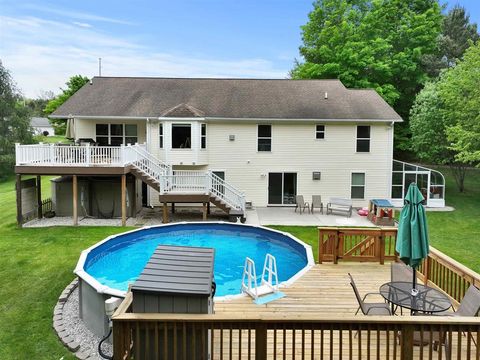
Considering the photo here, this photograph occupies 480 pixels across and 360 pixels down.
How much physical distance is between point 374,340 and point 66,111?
62.7 feet

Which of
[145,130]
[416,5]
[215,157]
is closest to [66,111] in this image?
[145,130]

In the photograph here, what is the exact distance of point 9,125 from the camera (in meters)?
35.3

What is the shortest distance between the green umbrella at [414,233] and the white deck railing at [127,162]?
1102 centimetres

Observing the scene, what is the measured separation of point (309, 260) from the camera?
9.70 m

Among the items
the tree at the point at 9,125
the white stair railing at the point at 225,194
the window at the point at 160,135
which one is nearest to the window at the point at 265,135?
the white stair railing at the point at 225,194

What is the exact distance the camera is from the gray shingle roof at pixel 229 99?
19.9 meters

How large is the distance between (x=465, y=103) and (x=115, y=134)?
65.1ft

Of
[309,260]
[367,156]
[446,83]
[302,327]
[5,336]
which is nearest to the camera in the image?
[302,327]

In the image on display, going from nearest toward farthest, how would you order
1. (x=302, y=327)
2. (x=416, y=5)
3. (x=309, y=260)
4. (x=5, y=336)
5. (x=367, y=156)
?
(x=302, y=327) → (x=5, y=336) → (x=309, y=260) → (x=367, y=156) → (x=416, y=5)

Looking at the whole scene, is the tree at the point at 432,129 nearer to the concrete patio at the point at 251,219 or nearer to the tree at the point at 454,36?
the concrete patio at the point at 251,219

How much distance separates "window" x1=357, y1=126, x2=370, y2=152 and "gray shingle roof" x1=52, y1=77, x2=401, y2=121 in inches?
32.6

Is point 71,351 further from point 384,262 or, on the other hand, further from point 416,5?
point 416,5

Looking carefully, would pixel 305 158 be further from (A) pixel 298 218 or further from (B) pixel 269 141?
(A) pixel 298 218

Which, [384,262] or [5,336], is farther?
[384,262]
